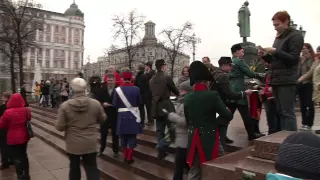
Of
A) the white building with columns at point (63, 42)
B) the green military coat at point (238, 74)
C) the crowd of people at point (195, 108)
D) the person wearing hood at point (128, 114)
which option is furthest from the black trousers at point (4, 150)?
the white building with columns at point (63, 42)

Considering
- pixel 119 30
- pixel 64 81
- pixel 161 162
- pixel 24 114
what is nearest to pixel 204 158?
pixel 161 162

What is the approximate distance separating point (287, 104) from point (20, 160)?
200 inches

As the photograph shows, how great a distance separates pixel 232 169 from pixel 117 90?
126 inches

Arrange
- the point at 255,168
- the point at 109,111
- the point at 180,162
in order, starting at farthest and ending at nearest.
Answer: the point at 109,111
the point at 180,162
the point at 255,168

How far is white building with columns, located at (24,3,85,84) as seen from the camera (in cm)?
10181

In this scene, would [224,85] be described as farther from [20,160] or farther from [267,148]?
[20,160]

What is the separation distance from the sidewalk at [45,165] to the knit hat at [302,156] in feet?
17.9

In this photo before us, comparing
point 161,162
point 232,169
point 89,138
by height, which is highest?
point 89,138

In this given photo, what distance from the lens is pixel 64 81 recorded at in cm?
1648

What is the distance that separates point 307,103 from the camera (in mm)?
5355

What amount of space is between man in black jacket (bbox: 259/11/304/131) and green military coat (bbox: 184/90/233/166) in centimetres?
96

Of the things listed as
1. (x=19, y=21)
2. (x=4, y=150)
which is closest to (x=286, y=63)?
(x=4, y=150)

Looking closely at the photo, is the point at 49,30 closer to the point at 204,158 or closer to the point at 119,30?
the point at 119,30

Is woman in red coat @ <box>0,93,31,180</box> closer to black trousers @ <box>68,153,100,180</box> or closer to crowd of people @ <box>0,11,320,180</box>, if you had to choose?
crowd of people @ <box>0,11,320,180</box>
